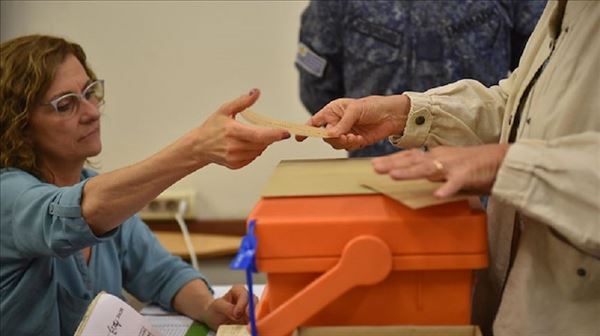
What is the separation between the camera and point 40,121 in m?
1.61

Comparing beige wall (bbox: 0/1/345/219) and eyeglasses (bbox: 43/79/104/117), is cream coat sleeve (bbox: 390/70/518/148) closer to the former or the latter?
eyeglasses (bbox: 43/79/104/117)

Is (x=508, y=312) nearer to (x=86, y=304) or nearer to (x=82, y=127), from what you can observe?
(x=86, y=304)

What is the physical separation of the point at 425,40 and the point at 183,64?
3.58ft

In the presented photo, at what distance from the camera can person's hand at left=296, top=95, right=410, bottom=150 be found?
108 cm

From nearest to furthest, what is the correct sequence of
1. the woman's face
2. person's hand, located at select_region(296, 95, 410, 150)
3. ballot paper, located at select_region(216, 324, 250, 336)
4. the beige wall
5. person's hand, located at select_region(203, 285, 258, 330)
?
ballot paper, located at select_region(216, 324, 250, 336) → person's hand, located at select_region(296, 95, 410, 150) → person's hand, located at select_region(203, 285, 258, 330) → the woman's face → the beige wall

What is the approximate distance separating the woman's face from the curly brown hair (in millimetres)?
20

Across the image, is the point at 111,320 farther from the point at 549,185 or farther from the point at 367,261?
the point at 549,185

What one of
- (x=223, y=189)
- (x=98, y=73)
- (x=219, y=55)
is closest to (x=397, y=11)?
(x=219, y=55)

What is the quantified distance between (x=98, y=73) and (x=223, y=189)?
67cm

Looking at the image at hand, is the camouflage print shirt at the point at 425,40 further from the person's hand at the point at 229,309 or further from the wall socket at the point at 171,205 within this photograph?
the wall socket at the point at 171,205

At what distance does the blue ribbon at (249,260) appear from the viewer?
769 millimetres

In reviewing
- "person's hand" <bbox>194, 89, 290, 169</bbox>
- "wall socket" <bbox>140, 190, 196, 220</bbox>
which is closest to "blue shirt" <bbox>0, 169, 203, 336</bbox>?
"person's hand" <bbox>194, 89, 290, 169</bbox>

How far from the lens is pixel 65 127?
1.62 m

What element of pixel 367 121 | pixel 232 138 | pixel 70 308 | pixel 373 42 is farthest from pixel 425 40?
pixel 70 308
